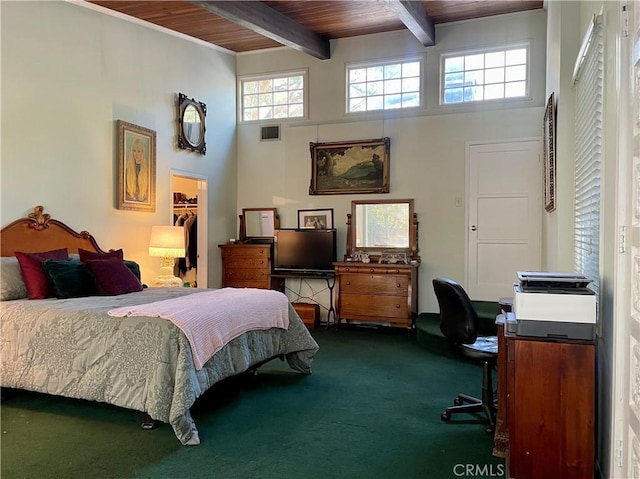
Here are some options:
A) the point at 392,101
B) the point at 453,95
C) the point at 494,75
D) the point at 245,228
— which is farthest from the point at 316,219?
the point at 494,75

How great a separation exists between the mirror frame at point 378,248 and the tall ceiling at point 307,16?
203cm

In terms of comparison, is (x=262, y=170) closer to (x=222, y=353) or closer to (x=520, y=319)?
(x=222, y=353)

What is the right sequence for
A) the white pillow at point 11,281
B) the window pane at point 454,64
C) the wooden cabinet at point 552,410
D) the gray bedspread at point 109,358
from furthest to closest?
1. the window pane at point 454,64
2. the white pillow at point 11,281
3. the gray bedspread at point 109,358
4. the wooden cabinet at point 552,410

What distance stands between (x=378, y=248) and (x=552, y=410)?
425 cm

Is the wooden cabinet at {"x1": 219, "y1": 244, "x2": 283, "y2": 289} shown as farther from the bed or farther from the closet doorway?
the bed

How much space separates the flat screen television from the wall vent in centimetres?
137

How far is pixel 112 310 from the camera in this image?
3053mm

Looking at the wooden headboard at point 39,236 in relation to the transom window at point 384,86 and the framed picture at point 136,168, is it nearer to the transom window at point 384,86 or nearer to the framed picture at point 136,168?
the framed picture at point 136,168

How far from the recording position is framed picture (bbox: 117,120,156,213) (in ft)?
16.3

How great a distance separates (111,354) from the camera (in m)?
2.91

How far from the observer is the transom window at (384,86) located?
20.2 ft

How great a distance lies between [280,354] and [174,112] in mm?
3445

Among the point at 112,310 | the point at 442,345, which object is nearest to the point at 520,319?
the point at 112,310

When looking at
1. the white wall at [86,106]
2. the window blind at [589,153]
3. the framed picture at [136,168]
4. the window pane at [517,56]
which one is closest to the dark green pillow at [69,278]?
the white wall at [86,106]
